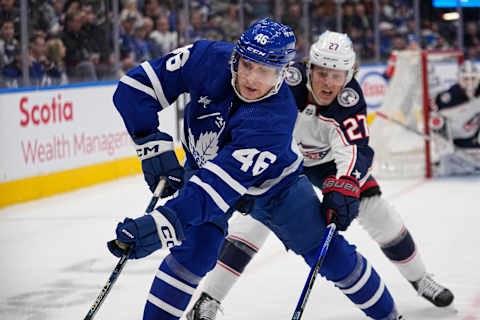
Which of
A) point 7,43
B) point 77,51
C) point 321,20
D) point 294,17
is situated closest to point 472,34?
point 321,20

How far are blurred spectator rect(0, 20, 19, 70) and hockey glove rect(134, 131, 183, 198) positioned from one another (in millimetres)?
3575

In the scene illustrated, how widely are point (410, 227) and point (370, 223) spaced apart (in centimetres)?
167

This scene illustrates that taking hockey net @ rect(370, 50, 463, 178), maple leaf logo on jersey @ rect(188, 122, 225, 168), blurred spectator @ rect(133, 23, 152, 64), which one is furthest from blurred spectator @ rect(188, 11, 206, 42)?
maple leaf logo on jersey @ rect(188, 122, 225, 168)

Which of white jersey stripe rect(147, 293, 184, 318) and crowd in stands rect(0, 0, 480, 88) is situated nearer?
white jersey stripe rect(147, 293, 184, 318)

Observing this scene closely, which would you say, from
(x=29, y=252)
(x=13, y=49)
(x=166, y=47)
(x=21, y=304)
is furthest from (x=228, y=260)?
(x=166, y=47)

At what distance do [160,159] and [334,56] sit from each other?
82cm

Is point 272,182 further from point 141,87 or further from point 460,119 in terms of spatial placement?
point 460,119

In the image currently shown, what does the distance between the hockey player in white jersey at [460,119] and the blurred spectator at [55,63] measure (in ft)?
9.58

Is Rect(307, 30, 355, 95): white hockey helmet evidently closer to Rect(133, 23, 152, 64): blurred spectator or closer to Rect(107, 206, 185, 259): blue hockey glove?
Rect(107, 206, 185, 259): blue hockey glove

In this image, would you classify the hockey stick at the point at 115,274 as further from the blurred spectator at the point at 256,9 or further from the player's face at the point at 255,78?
the blurred spectator at the point at 256,9

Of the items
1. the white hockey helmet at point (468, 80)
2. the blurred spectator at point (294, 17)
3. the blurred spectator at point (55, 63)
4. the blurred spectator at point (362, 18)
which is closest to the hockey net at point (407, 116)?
the white hockey helmet at point (468, 80)

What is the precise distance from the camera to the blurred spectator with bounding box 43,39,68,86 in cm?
591

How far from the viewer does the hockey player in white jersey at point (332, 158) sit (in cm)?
270

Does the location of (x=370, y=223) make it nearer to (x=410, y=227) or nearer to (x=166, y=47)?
(x=410, y=227)
